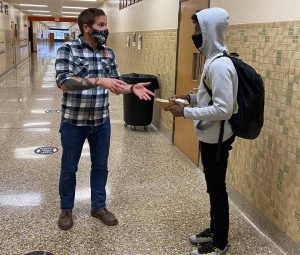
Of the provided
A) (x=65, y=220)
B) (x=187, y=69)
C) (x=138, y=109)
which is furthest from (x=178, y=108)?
(x=138, y=109)

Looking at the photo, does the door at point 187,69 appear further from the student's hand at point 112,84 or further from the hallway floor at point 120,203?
the student's hand at point 112,84

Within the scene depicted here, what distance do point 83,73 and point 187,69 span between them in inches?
81.9

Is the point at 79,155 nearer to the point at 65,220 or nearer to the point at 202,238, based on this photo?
the point at 65,220

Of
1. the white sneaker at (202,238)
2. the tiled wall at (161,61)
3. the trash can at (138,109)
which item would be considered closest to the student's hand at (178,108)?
the white sneaker at (202,238)

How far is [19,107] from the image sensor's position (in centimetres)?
695

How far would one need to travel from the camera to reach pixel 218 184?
213cm

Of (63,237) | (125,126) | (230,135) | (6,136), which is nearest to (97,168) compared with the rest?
(63,237)

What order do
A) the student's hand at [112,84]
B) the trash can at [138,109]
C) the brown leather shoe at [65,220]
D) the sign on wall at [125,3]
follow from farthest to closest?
1. the sign on wall at [125,3]
2. the trash can at [138,109]
3. the brown leather shoe at [65,220]
4. the student's hand at [112,84]

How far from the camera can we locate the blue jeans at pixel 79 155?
2447 millimetres

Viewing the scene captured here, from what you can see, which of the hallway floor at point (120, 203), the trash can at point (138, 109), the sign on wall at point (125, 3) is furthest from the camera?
the sign on wall at point (125, 3)

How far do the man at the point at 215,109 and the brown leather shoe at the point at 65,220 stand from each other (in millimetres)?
910

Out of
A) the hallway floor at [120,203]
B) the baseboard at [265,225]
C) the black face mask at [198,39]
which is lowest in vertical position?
the hallway floor at [120,203]

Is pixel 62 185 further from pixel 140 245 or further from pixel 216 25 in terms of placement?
pixel 216 25

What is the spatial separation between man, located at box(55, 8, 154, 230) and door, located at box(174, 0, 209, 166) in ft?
5.26
